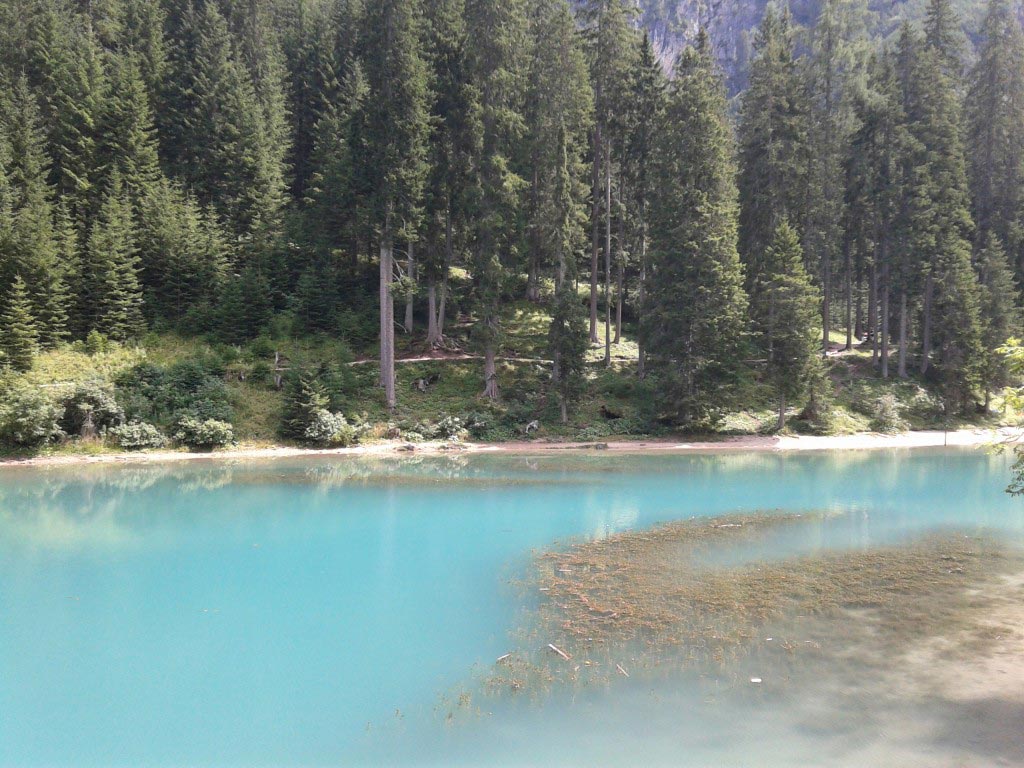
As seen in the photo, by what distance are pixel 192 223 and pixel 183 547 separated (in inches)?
1132

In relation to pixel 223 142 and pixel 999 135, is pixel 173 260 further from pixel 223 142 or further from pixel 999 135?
pixel 999 135

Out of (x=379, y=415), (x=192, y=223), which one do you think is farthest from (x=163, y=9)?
(x=379, y=415)

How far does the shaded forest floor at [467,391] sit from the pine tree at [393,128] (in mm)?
1919

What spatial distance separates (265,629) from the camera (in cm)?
1125

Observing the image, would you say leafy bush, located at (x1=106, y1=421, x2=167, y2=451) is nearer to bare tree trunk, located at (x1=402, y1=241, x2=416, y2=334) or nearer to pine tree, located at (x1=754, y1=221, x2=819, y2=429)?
bare tree trunk, located at (x1=402, y1=241, x2=416, y2=334)

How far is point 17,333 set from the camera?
99.7 ft

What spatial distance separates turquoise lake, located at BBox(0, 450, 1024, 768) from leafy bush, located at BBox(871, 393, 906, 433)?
1173 cm

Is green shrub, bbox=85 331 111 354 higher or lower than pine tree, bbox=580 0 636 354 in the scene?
lower

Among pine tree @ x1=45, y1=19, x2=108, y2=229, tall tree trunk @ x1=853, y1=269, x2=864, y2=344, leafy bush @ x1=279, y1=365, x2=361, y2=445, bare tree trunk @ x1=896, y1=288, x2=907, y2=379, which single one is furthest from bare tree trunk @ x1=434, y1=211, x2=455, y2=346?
tall tree trunk @ x1=853, y1=269, x2=864, y2=344

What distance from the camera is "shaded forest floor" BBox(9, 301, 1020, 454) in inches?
1293

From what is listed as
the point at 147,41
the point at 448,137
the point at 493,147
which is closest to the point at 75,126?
the point at 147,41

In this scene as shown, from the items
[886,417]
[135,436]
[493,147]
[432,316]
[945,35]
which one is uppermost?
[945,35]

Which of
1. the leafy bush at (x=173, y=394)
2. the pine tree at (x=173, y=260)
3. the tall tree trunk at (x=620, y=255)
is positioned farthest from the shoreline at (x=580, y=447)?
the pine tree at (x=173, y=260)

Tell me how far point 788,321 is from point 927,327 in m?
13.4
